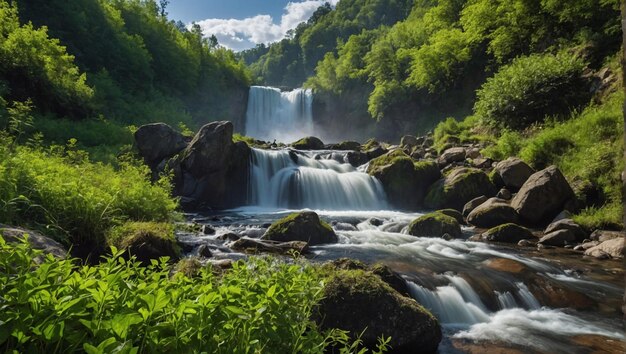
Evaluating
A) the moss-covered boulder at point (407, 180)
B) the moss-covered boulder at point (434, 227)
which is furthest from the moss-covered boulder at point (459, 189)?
the moss-covered boulder at point (434, 227)

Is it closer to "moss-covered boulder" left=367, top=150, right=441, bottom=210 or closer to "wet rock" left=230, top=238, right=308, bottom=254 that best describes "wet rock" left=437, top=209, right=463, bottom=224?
"moss-covered boulder" left=367, top=150, right=441, bottom=210

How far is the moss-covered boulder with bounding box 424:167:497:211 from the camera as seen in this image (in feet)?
55.9

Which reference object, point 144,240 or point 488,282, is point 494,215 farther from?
point 144,240

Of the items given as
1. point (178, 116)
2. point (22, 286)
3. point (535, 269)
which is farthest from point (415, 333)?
point (178, 116)

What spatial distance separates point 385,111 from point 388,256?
3661cm

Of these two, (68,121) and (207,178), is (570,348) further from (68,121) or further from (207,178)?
(68,121)

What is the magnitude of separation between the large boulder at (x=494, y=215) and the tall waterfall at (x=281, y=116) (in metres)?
43.6

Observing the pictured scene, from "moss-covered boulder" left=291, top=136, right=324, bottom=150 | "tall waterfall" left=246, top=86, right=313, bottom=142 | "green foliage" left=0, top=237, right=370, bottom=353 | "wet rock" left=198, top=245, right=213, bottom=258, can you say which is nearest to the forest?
"green foliage" left=0, top=237, right=370, bottom=353

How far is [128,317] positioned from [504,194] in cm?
1710

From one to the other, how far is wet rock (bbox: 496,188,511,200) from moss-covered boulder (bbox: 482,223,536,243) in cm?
360

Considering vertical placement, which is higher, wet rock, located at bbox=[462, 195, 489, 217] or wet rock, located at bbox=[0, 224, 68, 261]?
wet rock, located at bbox=[462, 195, 489, 217]

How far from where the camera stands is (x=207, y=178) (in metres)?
19.0

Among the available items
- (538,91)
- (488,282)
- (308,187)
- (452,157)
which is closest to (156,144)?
(308,187)

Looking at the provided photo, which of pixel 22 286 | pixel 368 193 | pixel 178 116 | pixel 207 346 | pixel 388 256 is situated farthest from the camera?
pixel 178 116
